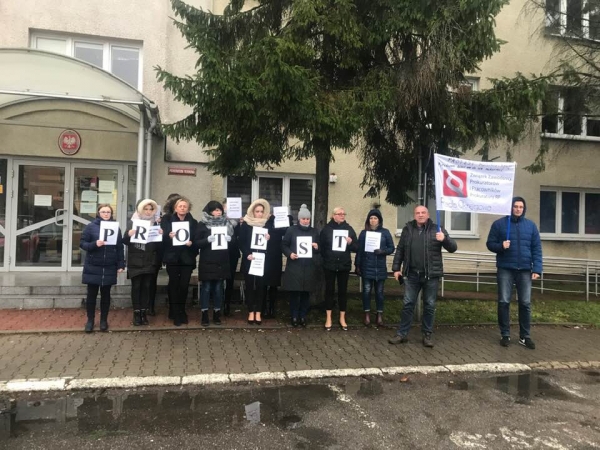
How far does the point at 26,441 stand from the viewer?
135 inches

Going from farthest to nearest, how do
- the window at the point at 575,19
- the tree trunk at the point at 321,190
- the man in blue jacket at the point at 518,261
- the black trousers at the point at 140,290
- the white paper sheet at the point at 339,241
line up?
the window at the point at 575,19
the tree trunk at the point at 321,190
the white paper sheet at the point at 339,241
the black trousers at the point at 140,290
the man in blue jacket at the point at 518,261

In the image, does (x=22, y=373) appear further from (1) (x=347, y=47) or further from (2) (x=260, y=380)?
(1) (x=347, y=47)

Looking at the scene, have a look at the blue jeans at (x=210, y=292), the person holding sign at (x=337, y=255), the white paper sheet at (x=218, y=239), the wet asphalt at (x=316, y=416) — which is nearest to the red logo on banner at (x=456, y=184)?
the person holding sign at (x=337, y=255)

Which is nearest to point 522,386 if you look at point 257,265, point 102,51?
point 257,265

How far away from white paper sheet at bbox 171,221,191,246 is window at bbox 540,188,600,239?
11.1m

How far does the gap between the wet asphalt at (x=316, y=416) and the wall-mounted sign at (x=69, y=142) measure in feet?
22.5

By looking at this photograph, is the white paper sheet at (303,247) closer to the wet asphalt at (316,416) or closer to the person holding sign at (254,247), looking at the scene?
the person holding sign at (254,247)

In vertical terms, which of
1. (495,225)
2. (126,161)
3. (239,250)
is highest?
(126,161)

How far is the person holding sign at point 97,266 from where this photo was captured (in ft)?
20.5

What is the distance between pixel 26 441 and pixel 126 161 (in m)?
7.68

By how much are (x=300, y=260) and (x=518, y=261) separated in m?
2.99

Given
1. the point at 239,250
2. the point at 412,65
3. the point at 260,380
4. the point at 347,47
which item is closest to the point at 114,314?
the point at 239,250

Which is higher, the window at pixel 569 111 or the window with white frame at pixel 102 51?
the window with white frame at pixel 102 51

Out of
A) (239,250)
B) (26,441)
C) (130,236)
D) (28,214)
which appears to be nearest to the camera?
(26,441)
